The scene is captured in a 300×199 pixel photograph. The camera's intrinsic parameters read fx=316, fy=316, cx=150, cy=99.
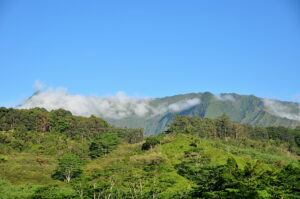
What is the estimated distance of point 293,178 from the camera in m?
44.0

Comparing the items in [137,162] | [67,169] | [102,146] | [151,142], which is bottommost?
[67,169]

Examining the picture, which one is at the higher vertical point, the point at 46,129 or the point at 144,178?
the point at 46,129

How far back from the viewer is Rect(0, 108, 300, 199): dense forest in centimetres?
4558

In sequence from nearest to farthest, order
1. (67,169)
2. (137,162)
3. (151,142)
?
1. (67,169)
2. (137,162)
3. (151,142)

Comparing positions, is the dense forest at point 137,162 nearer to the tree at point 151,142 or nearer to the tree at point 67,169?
the tree at point 67,169

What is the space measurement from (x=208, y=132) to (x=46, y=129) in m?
58.6

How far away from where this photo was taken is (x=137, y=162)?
238ft

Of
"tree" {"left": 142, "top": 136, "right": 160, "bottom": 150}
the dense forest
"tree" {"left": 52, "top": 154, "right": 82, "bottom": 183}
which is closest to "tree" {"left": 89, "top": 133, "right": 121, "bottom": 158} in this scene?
the dense forest

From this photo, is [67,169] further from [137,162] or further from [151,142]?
[151,142]

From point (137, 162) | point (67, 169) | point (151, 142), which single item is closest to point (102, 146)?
point (151, 142)

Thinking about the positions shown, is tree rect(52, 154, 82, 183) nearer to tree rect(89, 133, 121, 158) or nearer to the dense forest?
the dense forest

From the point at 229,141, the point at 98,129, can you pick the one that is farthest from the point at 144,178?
the point at 98,129

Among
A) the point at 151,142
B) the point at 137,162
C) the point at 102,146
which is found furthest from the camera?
the point at 102,146

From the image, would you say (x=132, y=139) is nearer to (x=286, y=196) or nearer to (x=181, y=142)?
(x=181, y=142)
